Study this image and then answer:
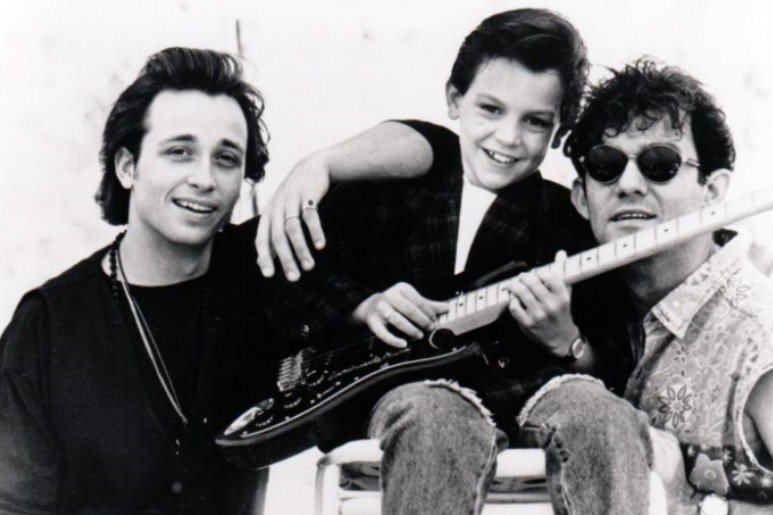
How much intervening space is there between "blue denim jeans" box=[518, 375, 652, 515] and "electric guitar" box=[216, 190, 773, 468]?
0.17m

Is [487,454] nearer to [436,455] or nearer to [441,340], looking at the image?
[436,455]

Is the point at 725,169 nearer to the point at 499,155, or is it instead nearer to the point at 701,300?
the point at 701,300

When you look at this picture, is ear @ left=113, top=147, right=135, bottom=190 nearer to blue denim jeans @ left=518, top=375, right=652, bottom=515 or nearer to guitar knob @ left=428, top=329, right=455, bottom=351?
guitar knob @ left=428, top=329, right=455, bottom=351

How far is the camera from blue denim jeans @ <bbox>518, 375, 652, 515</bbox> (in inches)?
43.1

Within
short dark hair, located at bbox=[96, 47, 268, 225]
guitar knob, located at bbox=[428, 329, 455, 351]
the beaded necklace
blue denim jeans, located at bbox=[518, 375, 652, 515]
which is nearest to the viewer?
blue denim jeans, located at bbox=[518, 375, 652, 515]

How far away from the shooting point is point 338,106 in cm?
172

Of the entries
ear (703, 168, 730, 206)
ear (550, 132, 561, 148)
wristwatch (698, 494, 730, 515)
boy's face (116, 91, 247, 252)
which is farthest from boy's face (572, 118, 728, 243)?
boy's face (116, 91, 247, 252)

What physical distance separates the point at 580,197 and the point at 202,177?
62 centimetres

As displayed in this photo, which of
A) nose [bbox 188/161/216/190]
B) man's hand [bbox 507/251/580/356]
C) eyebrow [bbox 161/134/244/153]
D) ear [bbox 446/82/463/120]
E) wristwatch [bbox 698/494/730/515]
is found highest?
ear [bbox 446/82/463/120]

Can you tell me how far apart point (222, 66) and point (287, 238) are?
408 mm

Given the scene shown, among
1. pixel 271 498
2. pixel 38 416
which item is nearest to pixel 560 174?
pixel 271 498

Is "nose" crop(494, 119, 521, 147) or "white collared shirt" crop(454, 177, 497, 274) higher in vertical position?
"nose" crop(494, 119, 521, 147)

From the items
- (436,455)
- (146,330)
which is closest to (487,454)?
(436,455)

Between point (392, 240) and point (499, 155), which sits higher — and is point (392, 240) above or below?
below
